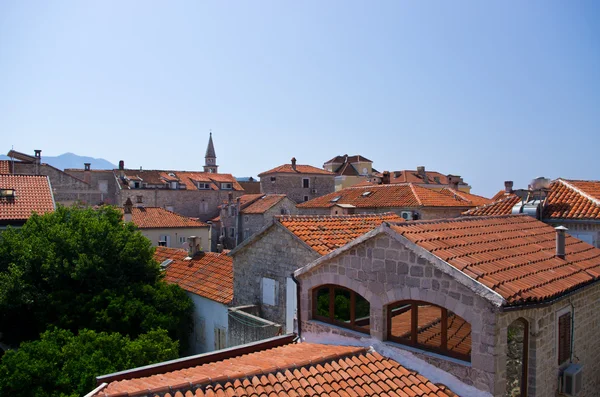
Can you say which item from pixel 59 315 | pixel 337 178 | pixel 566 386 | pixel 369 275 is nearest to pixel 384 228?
pixel 369 275

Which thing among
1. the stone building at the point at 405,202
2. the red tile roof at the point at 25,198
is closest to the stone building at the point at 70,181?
the red tile roof at the point at 25,198

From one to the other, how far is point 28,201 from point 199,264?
7.97 meters

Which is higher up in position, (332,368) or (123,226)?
(123,226)

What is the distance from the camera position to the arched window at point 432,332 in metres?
7.91

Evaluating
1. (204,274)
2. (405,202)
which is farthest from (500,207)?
(405,202)

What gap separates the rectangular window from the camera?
15.2m

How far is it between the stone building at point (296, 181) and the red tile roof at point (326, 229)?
130 feet

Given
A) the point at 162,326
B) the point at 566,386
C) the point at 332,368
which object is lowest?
the point at 162,326

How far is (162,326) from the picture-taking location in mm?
17109

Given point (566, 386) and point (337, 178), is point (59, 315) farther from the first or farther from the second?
point (337, 178)

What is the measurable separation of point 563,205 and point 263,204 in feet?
109

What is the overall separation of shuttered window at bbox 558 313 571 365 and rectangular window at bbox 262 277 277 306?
323 inches

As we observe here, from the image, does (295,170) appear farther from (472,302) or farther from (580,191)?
(472,302)

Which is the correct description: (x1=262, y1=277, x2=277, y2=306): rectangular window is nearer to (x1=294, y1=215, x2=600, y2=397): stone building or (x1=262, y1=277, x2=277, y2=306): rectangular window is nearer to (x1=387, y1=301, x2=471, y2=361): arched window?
(x1=294, y1=215, x2=600, y2=397): stone building
